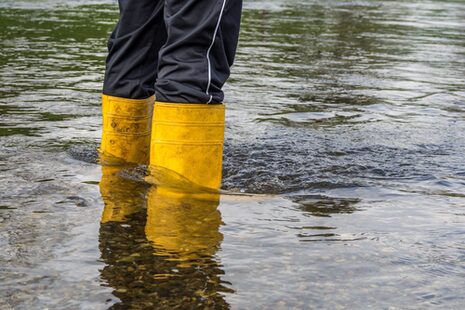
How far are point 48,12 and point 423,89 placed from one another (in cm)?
804

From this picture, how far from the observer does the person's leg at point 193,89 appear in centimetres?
338

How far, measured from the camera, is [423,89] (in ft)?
23.4

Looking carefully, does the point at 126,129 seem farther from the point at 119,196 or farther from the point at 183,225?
the point at 183,225

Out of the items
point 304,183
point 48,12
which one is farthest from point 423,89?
point 48,12

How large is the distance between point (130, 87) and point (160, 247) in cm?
145

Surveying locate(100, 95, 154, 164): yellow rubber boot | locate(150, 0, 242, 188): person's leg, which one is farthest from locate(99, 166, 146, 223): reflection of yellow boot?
locate(100, 95, 154, 164): yellow rubber boot

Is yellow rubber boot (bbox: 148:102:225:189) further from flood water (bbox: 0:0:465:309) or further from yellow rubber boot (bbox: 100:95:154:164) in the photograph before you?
yellow rubber boot (bbox: 100:95:154:164)

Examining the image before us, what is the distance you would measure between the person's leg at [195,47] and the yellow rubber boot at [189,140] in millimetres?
40

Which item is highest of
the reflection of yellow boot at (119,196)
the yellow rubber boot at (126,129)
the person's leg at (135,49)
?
the person's leg at (135,49)

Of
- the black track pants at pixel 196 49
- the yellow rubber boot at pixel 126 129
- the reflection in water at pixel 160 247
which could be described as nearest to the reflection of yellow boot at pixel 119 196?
the reflection in water at pixel 160 247

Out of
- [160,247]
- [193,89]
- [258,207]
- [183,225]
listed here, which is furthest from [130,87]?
[160,247]

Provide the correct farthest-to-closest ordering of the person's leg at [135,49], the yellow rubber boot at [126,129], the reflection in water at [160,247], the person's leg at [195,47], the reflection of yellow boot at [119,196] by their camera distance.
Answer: the yellow rubber boot at [126,129], the person's leg at [135,49], the person's leg at [195,47], the reflection of yellow boot at [119,196], the reflection in water at [160,247]

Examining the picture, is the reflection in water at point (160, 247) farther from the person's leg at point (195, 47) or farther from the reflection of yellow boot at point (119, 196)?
the person's leg at point (195, 47)

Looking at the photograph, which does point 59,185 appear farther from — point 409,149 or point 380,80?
point 380,80
